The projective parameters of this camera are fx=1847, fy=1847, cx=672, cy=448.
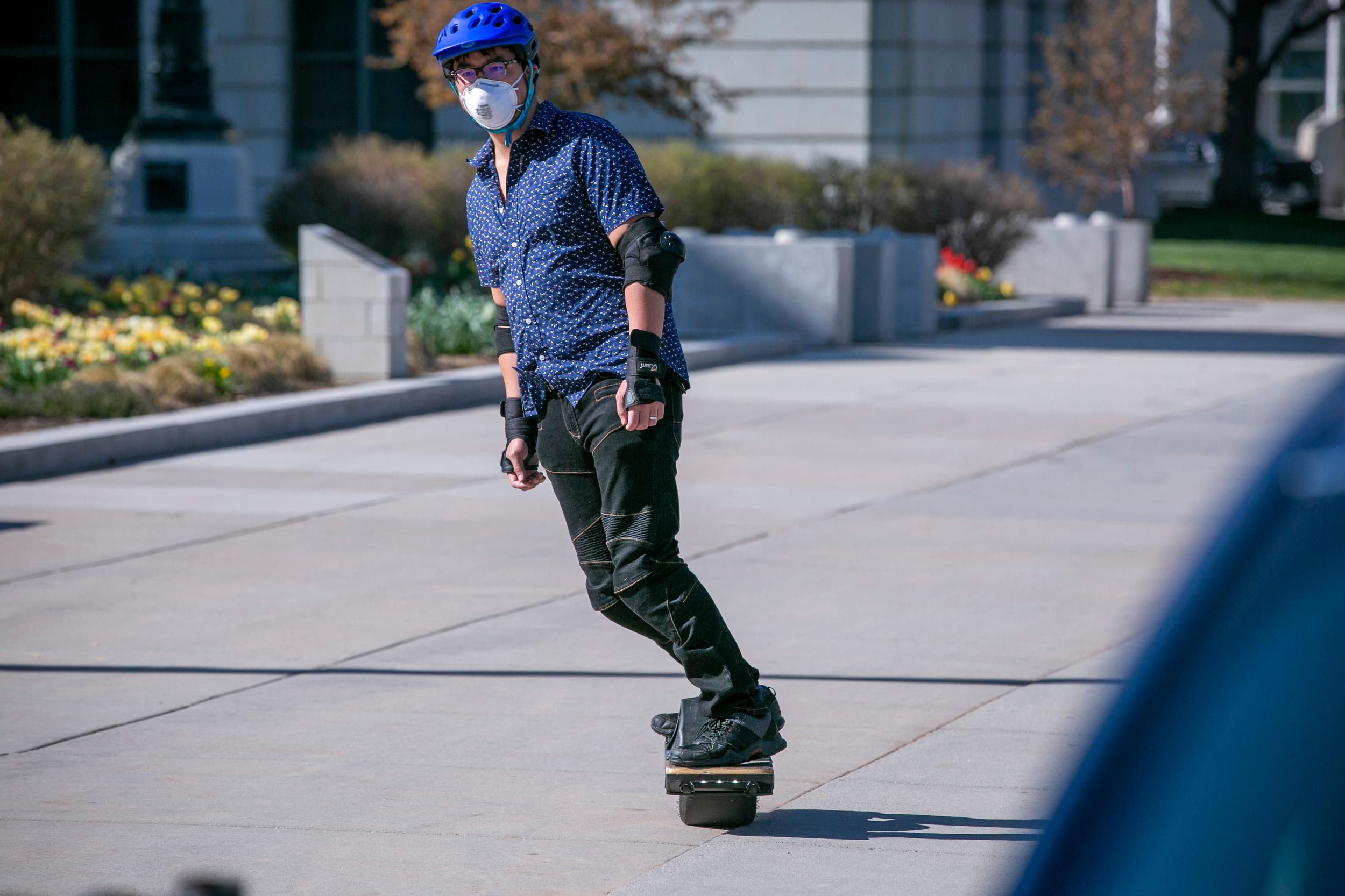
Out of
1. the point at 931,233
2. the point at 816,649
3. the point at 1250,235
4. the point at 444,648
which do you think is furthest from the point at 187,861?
the point at 1250,235

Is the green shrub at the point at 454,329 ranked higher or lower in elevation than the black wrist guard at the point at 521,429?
lower

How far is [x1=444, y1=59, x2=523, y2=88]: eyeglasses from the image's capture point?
443 centimetres

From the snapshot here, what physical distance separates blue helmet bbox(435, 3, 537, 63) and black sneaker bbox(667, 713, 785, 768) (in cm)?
169

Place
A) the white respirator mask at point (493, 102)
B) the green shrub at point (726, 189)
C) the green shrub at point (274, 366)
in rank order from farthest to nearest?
the green shrub at point (726, 189) → the green shrub at point (274, 366) → the white respirator mask at point (493, 102)

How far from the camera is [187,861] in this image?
4.33 meters

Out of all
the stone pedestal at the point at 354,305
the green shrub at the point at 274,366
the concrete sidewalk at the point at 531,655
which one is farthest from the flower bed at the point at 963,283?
the green shrub at the point at 274,366

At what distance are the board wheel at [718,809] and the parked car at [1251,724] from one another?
131 inches

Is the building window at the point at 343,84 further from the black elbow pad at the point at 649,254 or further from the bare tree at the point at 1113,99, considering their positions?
the black elbow pad at the point at 649,254

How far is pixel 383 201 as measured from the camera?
19359mm

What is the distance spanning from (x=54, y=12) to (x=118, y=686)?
21666mm

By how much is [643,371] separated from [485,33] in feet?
3.01

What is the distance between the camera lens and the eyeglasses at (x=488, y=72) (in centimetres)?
443

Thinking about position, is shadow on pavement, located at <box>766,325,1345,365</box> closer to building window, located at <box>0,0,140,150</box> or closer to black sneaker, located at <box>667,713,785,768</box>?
black sneaker, located at <box>667,713,785,768</box>

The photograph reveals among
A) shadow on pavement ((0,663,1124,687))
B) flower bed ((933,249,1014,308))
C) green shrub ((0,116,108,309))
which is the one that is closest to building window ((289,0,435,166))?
flower bed ((933,249,1014,308))
